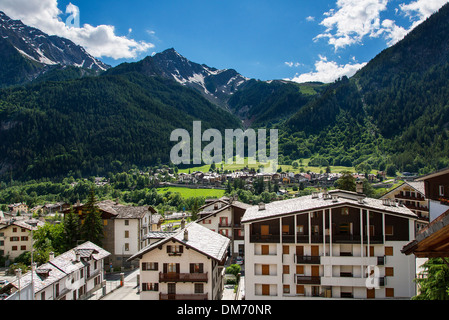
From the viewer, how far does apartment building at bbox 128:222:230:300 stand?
2591cm

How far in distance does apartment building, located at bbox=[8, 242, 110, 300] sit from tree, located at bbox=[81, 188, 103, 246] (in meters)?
7.94

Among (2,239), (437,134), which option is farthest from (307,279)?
(437,134)

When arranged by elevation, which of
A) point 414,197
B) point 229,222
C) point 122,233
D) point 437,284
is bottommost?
point 122,233

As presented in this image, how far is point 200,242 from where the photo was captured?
1104 inches

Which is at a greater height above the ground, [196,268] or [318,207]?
[318,207]

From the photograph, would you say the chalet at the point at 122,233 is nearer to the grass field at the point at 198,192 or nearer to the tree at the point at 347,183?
the tree at the point at 347,183

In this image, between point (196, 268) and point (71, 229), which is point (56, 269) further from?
point (71, 229)

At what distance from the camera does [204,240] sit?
96.1 ft

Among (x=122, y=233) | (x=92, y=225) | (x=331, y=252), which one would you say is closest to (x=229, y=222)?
(x=122, y=233)

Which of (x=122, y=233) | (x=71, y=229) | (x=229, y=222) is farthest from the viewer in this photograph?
(x=122, y=233)

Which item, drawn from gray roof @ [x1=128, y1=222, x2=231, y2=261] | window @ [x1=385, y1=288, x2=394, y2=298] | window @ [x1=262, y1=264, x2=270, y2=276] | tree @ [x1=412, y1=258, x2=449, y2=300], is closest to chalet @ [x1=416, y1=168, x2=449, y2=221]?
window @ [x1=385, y1=288, x2=394, y2=298]

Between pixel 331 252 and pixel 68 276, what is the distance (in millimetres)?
23174

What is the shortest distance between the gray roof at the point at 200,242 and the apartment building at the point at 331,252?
280cm

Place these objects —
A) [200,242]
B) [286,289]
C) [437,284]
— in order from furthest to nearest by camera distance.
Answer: [200,242] → [286,289] → [437,284]
